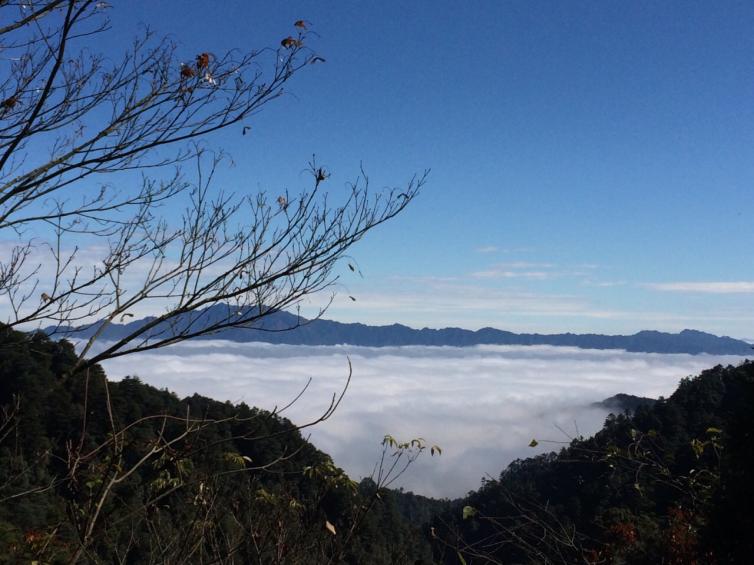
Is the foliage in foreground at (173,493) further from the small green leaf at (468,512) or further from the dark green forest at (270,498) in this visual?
the small green leaf at (468,512)

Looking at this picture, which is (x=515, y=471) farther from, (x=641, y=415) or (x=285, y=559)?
(x=285, y=559)

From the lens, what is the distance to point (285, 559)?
2379 millimetres

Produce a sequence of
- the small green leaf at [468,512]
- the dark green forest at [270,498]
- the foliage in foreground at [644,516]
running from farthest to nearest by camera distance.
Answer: the foliage in foreground at [644,516] → the small green leaf at [468,512] → the dark green forest at [270,498]

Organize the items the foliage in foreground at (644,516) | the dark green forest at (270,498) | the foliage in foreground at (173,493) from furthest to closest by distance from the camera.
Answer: the foliage in foreground at (644,516), the dark green forest at (270,498), the foliage in foreground at (173,493)

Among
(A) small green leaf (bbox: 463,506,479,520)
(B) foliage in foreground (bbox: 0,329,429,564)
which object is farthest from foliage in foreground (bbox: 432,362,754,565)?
(B) foliage in foreground (bbox: 0,329,429,564)

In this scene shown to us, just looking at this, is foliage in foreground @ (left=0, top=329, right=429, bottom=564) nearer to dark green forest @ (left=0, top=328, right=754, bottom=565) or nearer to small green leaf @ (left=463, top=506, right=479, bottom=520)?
dark green forest @ (left=0, top=328, right=754, bottom=565)

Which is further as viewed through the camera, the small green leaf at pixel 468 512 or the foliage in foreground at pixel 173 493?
the small green leaf at pixel 468 512

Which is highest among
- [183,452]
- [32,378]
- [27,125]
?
[27,125]

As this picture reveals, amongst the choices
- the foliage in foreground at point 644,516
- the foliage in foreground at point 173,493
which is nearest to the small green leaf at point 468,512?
the foliage in foreground at point 644,516

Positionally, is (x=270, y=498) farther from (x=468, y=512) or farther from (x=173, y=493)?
(x=468, y=512)

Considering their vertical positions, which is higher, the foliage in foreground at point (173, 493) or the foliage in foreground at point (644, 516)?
the foliage in foreground at point (173, 493)

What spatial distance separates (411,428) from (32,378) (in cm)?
15715

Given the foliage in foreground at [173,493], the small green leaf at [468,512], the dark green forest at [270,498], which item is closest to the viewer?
the foliage in foreground at [173,493]

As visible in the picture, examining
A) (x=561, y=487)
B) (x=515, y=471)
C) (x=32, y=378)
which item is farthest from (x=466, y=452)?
(x=32, y=378)
